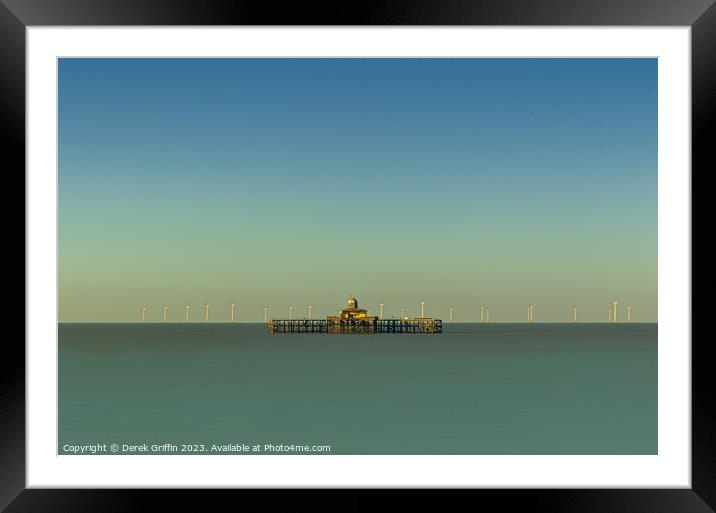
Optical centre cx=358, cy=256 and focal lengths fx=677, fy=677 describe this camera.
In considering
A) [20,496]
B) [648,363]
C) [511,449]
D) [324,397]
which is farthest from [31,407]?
[648,363]

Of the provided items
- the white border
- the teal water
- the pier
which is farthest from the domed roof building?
the white border

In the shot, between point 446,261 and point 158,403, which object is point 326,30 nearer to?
point 158,403

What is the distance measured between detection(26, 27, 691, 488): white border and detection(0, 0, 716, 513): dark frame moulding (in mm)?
36

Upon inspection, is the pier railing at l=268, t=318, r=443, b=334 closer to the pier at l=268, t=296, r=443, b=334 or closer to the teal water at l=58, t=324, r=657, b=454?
the pier at l=268, t=296, r=443, b=334

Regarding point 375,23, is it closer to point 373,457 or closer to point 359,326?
point 373,457

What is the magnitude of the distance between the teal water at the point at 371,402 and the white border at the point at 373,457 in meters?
0.38

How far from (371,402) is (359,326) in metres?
28.2

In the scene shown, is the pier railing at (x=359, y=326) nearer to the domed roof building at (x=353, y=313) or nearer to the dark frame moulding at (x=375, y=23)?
the domed roof building at (x=353, y=313)

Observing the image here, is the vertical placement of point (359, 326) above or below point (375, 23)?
below

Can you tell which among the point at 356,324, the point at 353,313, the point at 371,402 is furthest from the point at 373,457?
the point at 353,313

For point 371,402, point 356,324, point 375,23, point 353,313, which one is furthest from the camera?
point 353,313

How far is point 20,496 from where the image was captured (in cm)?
235

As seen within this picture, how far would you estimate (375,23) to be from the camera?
2352 mm

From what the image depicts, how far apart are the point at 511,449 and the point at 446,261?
108ft
